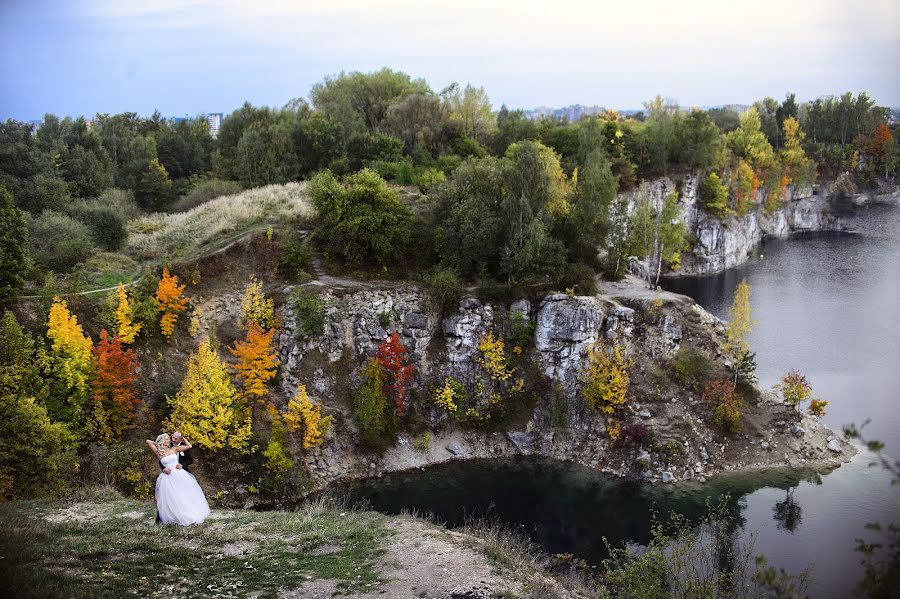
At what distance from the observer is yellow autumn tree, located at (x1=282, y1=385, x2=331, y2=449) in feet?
119

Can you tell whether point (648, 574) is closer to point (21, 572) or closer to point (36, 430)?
point (21, 572)

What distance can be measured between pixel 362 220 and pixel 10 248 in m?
19.5

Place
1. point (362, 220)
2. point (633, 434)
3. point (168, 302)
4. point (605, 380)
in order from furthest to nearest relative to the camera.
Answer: point (362, 220) → point (605, 380) → point (633, 434) → point (168, 302)

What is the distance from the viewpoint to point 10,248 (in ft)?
114

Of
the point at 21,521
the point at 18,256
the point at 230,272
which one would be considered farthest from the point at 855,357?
the point at 18,256

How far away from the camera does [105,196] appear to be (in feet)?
185

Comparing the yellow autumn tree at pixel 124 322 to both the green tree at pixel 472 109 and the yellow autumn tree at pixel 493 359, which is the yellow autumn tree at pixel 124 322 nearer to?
the yellow autumn tree at pixel 493 359

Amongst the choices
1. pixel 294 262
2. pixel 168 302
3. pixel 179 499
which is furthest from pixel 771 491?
pixel 168 302

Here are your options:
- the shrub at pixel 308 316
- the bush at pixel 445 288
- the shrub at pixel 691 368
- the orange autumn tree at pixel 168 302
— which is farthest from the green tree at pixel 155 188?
the shrub at pixel 691 368

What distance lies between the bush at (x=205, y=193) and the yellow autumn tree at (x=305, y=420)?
28463mm

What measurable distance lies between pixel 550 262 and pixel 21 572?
107 ft

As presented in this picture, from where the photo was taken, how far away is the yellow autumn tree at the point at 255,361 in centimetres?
3634

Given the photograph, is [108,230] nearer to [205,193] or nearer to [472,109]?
[205,193]

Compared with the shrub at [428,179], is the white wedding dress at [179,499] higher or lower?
lower
